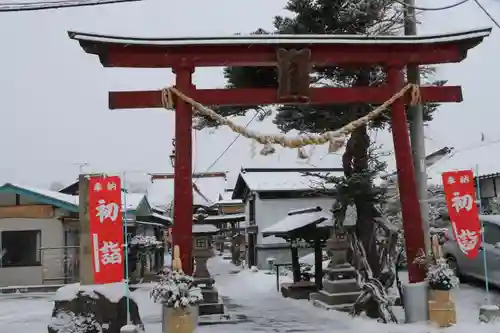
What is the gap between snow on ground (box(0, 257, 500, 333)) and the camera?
12192 millimetres

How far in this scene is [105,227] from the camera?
36.9 ft

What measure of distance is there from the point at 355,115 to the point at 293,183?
21.5 m

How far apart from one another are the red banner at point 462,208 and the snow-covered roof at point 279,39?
9.62 ft

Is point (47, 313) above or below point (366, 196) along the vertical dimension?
below

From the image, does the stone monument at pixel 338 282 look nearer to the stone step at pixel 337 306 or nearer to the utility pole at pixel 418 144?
the stone step at pixel 337 306

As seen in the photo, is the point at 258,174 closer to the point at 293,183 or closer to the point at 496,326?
the point at 293,183

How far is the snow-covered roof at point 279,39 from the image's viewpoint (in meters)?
11.3

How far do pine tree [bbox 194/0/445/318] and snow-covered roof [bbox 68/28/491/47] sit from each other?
3.28 metres

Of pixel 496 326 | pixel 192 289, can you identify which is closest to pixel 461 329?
pixel 496 326

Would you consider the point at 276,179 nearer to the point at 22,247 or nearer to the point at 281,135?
the point at 22,247

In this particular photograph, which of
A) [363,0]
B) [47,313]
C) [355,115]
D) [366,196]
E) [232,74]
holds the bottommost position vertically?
[47,313]

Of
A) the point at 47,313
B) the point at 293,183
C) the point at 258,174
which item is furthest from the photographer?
the point at 258,174

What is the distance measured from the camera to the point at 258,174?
40125 millimetres

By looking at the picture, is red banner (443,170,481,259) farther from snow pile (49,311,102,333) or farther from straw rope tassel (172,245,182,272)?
snow pile (49,311,102,333)
